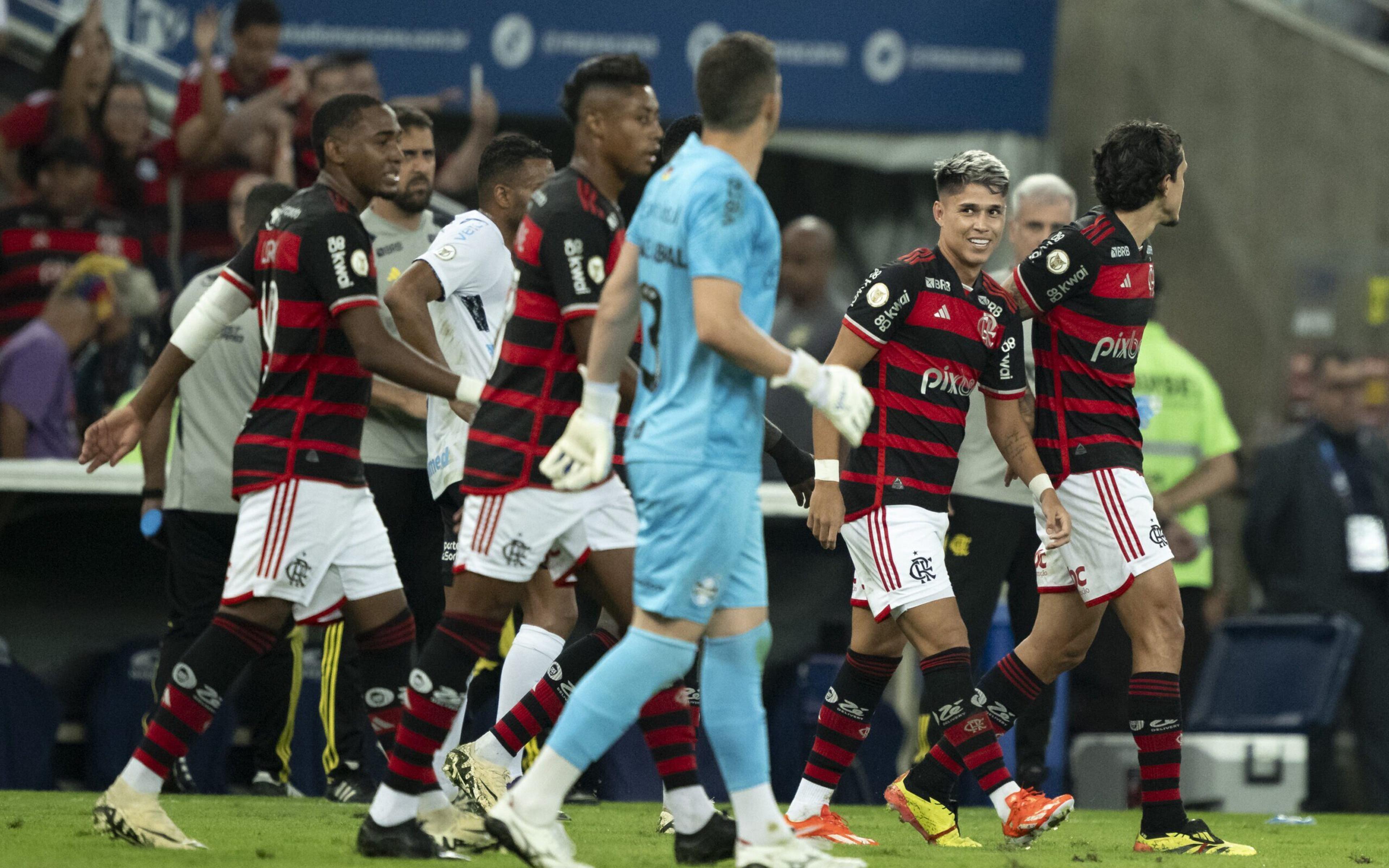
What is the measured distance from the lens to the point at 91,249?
1105 centimetres

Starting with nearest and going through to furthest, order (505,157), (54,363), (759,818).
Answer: (759,818) → (505,157) → (54,363)

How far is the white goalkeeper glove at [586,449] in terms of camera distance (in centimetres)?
461

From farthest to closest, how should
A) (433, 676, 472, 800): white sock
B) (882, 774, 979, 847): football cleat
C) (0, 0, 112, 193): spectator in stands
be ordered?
(0, 0, 112, 193): spectator in stands
(433, 676, 472, 800): white sock
(882, 774, 979, 847): football cleat

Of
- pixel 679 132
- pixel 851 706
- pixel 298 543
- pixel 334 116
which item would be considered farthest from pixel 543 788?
pixel 679 132

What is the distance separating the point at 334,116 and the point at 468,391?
3.68 ft

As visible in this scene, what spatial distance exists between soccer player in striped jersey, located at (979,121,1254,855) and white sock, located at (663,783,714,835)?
1.70m

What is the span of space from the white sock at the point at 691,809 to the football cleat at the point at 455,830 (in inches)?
21.1

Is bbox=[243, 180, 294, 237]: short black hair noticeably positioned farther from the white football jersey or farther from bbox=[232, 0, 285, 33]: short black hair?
bbox=[232, 0, 285, 33]: short black hair

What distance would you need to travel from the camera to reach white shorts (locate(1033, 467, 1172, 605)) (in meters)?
6.16

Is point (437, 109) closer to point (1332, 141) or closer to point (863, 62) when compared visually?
point (863, 62)

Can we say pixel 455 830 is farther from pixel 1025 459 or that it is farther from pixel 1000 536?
pixel 1000 536

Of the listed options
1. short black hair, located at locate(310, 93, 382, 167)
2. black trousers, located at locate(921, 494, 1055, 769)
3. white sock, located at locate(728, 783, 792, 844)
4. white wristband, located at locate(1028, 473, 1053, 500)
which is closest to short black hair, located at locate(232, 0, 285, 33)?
black trousers, located at locate(921, 494, 1055, 769)

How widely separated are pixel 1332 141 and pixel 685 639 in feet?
33.7

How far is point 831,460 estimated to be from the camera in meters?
6.03
